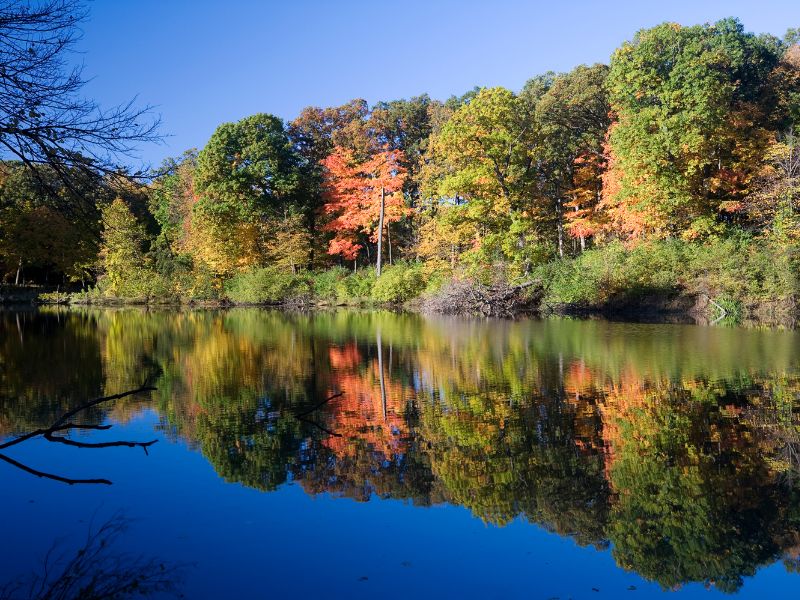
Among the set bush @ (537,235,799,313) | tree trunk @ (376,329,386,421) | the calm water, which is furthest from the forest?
the calm water

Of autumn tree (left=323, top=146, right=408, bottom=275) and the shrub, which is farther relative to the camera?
autumn tree (left=323, top=146, right=408, bottom=275)

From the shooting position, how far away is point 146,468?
729 centimetres

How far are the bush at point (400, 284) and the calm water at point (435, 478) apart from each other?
2319cm

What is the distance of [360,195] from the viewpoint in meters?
42.9

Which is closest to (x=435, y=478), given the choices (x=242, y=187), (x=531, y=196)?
(x=531, y=196)

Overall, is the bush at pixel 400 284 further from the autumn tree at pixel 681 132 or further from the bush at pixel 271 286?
the autumn tree at pixel 681 132

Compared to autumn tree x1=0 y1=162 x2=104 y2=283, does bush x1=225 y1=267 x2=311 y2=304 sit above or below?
below

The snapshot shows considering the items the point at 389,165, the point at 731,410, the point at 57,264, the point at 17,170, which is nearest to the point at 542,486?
the point at 731,410

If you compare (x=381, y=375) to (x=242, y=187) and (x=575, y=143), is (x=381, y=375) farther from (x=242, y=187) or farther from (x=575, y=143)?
(x=242, y=187)

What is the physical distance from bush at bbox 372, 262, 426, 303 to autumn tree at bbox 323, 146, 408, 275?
448 centimetres

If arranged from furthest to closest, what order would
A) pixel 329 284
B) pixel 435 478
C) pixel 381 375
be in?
pixel 329 284 < pixel 381 375 < pixel 435 478

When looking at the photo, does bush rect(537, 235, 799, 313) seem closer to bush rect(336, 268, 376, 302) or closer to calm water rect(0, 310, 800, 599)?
calm water rect(0, 310, 800, 599)

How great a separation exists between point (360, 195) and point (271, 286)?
8238mm

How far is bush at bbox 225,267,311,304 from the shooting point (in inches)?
1629
